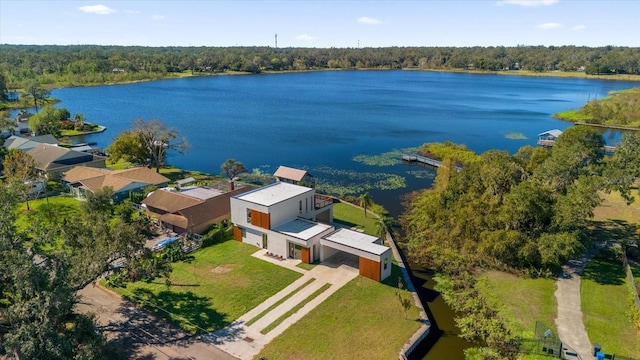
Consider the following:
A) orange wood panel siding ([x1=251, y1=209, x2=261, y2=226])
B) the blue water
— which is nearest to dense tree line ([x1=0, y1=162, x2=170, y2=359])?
orange wood panel siding ([x1=251, y1=209, x2=261, y2=226])

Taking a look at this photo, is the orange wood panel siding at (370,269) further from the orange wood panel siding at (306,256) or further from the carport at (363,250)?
the orange wood panel siding at (306,256)

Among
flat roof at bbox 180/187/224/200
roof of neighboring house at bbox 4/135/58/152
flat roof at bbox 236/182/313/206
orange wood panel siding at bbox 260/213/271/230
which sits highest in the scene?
flat roof at bbox 236/182/313/206

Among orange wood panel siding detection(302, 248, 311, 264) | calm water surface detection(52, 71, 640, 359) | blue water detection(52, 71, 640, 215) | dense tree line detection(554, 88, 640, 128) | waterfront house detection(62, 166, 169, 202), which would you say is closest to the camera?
orange wood panel siding detection(302, 248, 311, 264)

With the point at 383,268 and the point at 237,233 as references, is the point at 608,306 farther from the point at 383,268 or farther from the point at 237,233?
the point at 237,233

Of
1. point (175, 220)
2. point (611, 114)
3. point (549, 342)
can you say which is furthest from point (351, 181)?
point (611, 114)

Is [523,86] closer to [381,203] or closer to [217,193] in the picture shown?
[381,203]

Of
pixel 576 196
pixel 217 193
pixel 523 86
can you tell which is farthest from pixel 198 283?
pixel 523 86

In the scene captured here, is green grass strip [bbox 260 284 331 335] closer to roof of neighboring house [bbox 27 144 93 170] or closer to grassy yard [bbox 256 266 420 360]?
grassy yard [bbox 256 266 420 360]
